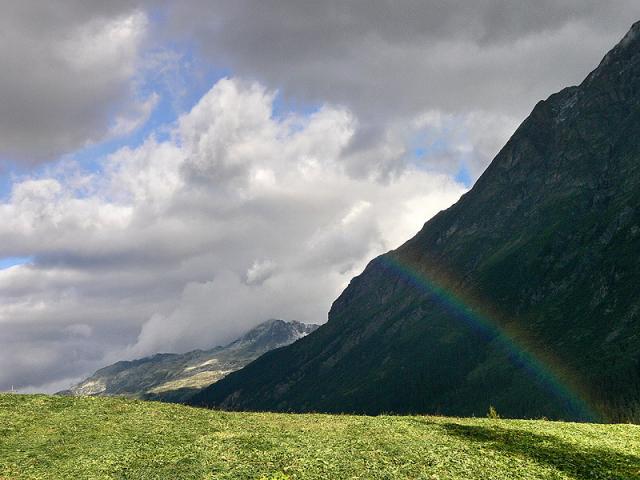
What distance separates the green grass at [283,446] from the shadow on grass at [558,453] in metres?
0.10

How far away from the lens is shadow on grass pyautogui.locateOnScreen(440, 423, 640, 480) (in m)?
38.2

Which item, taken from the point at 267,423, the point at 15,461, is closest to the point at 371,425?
the point at 267,423

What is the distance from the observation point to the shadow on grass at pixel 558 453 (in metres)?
38.2

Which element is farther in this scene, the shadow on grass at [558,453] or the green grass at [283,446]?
the shadow on grass at [558,453]

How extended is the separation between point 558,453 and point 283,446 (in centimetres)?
2117

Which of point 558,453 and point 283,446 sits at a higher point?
point 283,446

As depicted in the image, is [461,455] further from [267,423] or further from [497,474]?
[267,423]

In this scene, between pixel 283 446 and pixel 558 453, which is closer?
pixel 558 453

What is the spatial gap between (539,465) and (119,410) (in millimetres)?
38195

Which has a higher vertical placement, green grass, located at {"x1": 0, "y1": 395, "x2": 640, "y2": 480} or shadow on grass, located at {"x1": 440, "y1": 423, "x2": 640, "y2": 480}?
green grass, located at {"x1": 0, "y1": 395, "x2": 640, "y2": 480}

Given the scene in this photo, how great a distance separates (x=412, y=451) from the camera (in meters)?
41.4

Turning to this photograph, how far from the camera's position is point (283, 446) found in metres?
42.4

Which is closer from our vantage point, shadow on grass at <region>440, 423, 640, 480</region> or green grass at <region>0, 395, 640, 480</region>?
green grass at <region>0, 395, 640, 480</region>

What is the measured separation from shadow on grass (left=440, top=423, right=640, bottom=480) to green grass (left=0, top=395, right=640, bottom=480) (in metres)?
0.10
